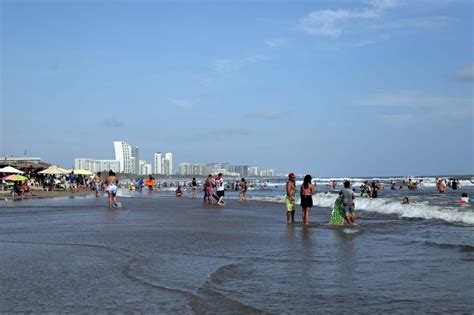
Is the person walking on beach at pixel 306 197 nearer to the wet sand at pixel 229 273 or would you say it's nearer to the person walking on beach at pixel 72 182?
the wet sand at pixel 229 273

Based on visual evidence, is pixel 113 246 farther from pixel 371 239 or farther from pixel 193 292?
pixel 371 239

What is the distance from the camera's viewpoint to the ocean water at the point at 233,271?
573cm

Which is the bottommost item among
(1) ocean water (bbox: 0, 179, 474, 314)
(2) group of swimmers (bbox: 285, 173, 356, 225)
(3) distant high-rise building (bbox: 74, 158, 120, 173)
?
(1) ocean water (bbox: 0, 179, 474, 314)

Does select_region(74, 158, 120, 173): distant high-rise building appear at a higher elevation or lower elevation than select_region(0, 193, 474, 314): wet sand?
higher

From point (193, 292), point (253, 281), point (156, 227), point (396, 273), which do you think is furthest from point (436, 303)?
point (156, 227)

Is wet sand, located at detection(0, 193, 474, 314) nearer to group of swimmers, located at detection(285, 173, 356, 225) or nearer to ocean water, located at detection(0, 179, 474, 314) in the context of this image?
ocean water, located at detection(0, 179, 474, 314)

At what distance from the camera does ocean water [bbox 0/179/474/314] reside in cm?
573

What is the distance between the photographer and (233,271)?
7742 mm

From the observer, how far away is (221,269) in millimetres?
7891

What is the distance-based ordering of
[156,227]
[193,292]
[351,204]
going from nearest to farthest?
1. [193,292]
2. [156,227]
3. [351,204]

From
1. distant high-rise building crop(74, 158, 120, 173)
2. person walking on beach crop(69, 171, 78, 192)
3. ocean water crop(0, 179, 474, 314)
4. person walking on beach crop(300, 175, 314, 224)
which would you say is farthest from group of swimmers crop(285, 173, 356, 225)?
distant high-rise building crop(74, 158, 120, 173)

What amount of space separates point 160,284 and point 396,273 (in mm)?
3624

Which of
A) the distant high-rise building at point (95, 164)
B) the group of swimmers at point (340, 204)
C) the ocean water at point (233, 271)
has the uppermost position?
the distant high-rise building at point (95, 164)

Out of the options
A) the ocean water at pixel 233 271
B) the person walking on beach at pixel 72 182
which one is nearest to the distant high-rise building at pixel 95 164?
the person walking on beach at pixel 72 182
